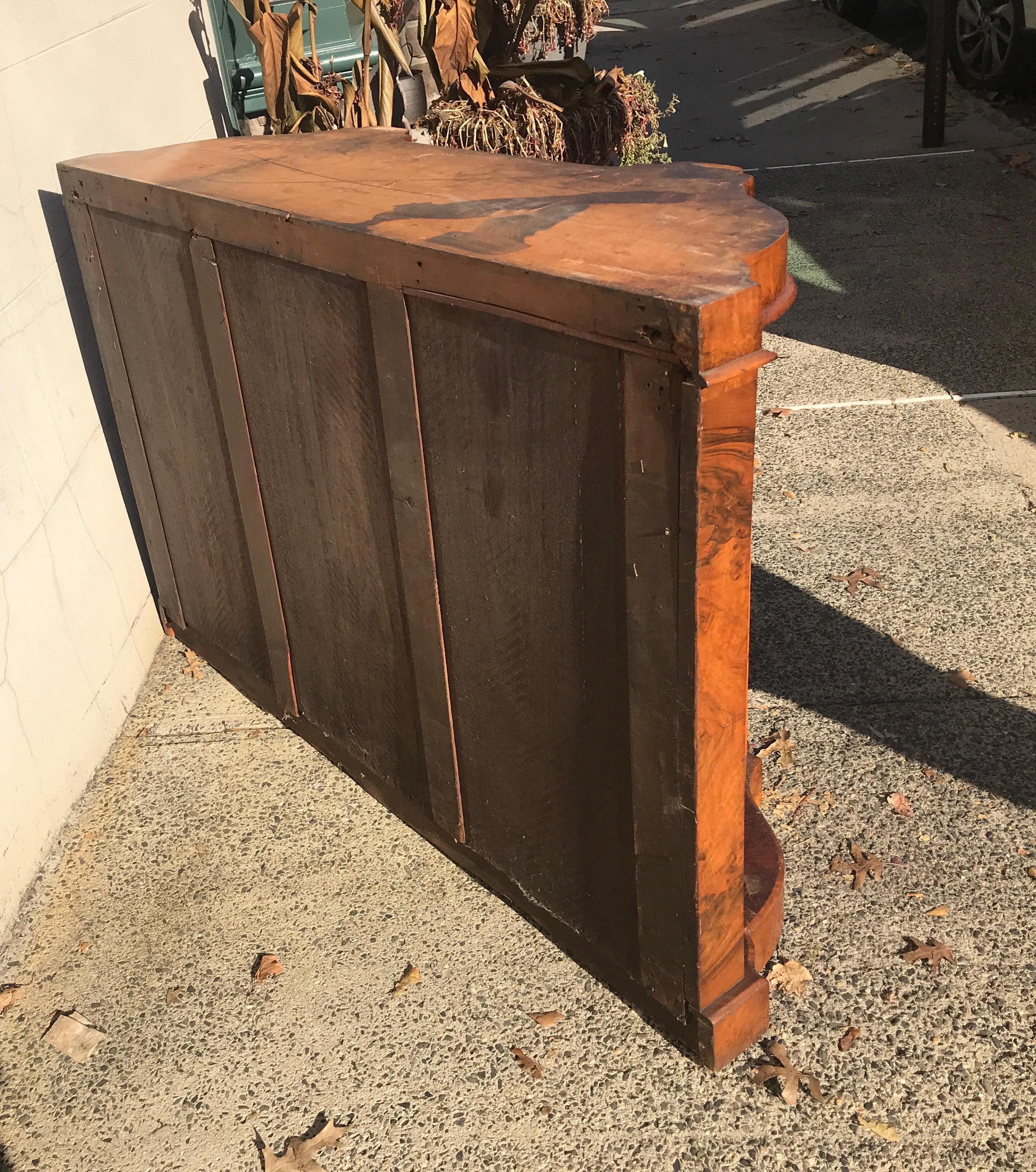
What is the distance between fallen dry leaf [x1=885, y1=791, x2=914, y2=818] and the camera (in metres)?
3.27

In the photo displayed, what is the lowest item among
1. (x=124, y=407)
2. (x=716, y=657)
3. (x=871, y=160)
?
(x=871, y=160)

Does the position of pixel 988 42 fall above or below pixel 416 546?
below

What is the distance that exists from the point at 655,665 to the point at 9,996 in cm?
191

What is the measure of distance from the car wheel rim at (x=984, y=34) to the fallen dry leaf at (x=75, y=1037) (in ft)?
32.0

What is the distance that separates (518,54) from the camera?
22.6 feet

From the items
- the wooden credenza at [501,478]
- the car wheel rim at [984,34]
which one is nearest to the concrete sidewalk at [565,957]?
the wooden credenza at [501,478]

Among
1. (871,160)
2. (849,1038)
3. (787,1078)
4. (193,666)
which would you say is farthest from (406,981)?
(871,160)

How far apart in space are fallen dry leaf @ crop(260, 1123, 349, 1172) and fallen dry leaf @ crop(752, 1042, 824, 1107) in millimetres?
909

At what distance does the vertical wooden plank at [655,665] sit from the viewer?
1942 millimetres

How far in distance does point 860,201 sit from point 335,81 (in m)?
4.02

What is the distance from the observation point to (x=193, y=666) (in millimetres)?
4141

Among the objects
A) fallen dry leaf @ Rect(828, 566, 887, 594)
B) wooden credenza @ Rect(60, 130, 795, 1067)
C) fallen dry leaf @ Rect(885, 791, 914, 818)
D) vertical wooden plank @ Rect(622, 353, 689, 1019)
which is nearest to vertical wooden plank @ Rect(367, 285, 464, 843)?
wooden credenza @ Rect(60, 130, 795, 1067)

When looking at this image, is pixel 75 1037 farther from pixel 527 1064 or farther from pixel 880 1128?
pixel 880 1128

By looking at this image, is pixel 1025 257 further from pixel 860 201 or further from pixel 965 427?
pixel 965 427
